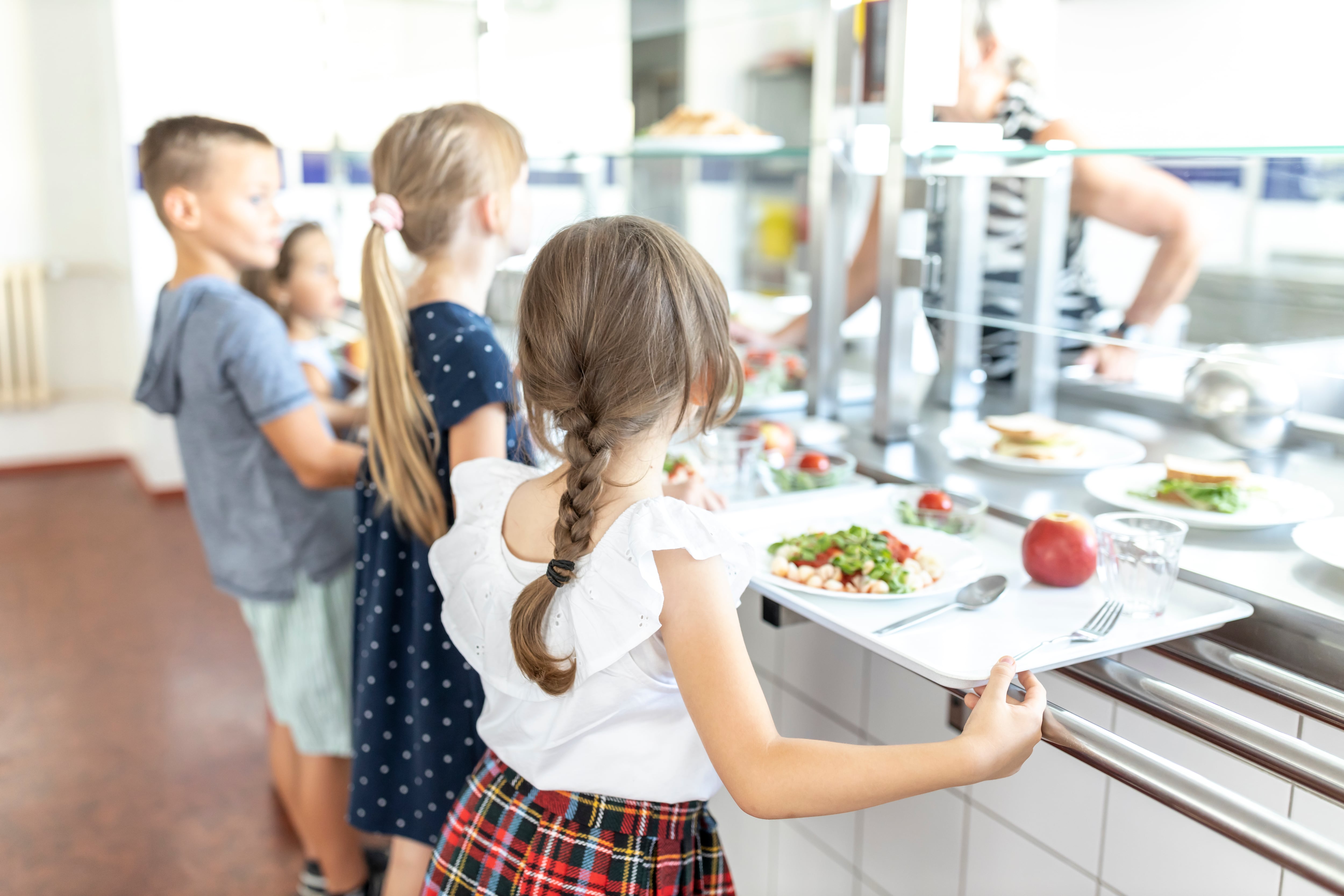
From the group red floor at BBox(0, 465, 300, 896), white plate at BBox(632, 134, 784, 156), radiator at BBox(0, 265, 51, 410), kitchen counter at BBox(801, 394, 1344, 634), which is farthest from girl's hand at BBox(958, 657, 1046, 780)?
radiator at BBox(0, 265, 51, 410)

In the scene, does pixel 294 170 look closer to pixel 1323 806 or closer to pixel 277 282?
pixel 277 282

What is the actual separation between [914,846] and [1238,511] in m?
0.47

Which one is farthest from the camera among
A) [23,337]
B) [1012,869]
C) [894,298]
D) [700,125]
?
[23,337]

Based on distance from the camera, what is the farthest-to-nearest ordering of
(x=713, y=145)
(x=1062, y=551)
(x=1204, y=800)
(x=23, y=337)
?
1. (x=23, y=337)
2. (x=713, y=145)
3. (x=1062, y=551)
4. (x=1204, y=800)

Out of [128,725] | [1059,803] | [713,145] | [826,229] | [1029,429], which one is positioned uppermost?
[713,145]

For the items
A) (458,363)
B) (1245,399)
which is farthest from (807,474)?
(1245,399)

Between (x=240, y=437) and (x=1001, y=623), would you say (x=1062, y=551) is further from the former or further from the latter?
(x=240, y=437)

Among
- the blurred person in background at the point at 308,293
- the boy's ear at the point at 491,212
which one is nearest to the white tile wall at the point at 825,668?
the boy's ear at the point at 491,212

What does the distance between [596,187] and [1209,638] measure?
4.71 ft

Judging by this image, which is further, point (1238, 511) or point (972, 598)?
point (1238, 511)

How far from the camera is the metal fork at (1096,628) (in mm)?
815

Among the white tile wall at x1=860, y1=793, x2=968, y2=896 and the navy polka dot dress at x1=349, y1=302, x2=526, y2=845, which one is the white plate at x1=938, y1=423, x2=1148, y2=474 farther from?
the navy polka dot dress at x1=349, y1=302, x2=526, y2=845

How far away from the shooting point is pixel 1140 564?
861 mm

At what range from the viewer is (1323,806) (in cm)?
80
